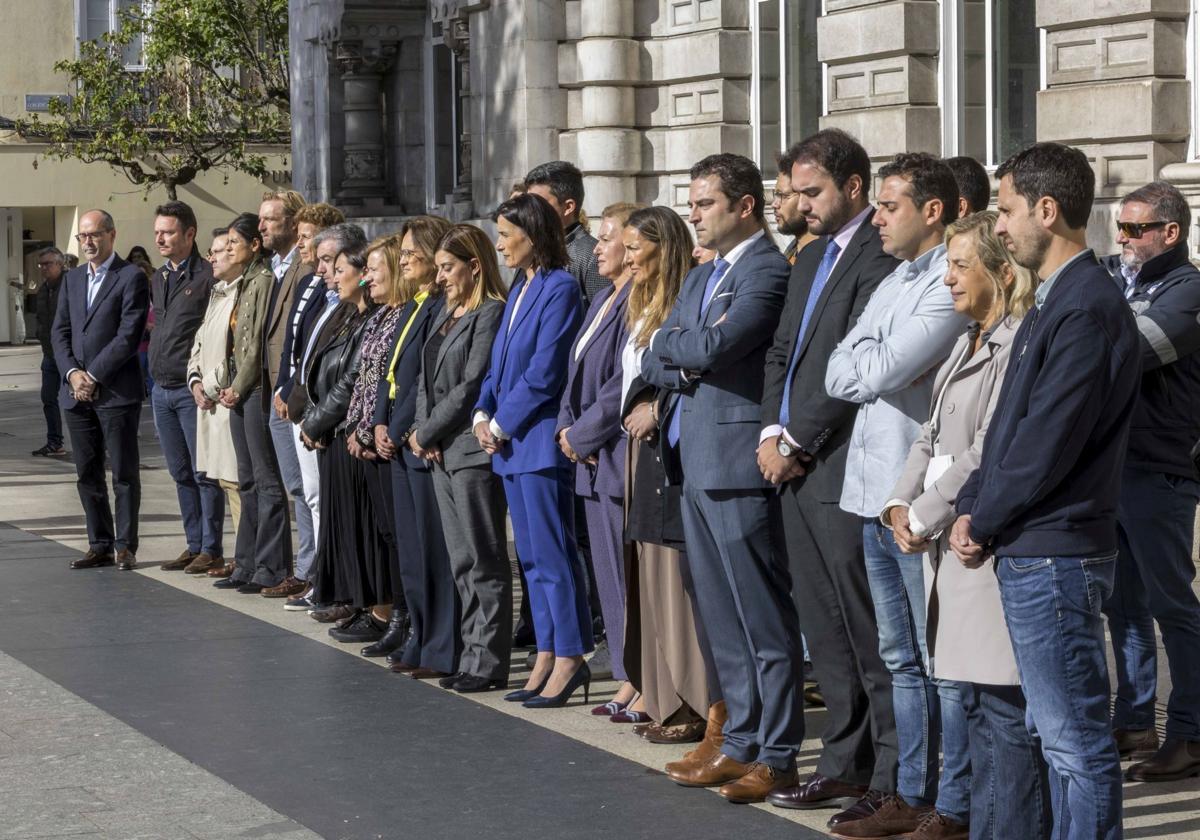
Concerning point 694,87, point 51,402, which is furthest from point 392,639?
point 51,402

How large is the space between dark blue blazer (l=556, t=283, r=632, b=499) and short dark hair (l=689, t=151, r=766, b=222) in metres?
0.99

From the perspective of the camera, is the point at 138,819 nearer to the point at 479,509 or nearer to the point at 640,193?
the point at 479,509

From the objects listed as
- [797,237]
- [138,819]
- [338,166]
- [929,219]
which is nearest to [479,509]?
[797,237]

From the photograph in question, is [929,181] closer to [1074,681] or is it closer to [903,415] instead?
[903,415]

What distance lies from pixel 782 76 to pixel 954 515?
11.7 metres

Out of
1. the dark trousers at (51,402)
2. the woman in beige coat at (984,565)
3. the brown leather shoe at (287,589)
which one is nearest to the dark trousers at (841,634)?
the woman in beige coat at (984,565)

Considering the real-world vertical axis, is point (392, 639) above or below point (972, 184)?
below

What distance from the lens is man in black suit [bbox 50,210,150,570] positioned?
12297 mm

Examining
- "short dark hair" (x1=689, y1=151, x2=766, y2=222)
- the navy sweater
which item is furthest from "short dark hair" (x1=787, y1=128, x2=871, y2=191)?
the navy sweater

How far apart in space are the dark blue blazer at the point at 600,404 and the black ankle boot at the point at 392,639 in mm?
1645

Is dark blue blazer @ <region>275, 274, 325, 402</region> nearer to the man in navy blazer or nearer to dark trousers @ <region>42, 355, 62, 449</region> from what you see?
the man in navy blazer

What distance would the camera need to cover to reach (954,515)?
5.68 meters

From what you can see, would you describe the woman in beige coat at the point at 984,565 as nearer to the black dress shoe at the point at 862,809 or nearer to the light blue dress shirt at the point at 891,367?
the light blue dress shirt at the point at 891,367

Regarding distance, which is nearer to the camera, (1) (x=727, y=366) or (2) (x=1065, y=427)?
(2) (x=1065, y=427)
